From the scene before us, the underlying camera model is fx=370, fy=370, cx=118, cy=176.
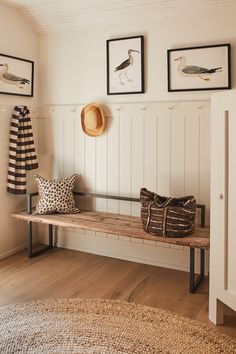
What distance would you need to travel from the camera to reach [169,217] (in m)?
2.72

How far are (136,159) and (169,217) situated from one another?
31.9 inches

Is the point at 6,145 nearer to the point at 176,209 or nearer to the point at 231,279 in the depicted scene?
the point at 176,209

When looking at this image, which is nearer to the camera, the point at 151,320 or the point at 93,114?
the point at 151,320

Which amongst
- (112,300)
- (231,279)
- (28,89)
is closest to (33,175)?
(28,89)

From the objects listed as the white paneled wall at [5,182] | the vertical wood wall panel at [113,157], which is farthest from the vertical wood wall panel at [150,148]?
the white paneled wall at [5,182]

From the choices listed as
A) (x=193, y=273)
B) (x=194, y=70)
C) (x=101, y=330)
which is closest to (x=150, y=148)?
(x=194, y=70)

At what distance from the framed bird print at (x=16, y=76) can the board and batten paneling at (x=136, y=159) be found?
1.25 feet

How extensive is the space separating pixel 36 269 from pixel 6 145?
3.88 feet

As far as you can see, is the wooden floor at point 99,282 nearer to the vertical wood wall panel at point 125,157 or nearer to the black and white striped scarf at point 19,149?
the vertical wood wall panel at point 125,157

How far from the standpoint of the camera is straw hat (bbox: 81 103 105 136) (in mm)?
3389

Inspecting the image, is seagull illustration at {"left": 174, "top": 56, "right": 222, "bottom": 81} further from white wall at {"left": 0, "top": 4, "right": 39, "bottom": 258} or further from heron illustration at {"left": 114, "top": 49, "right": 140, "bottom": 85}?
white wall at {"left": 0, "top": 4, "right": 39, "bottom": 258}

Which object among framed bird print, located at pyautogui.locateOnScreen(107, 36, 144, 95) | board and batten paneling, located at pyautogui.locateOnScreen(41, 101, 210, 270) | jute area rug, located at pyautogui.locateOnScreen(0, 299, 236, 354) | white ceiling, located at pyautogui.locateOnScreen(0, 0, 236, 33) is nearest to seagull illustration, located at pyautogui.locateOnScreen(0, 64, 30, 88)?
board and batten paneling, located at pyautogui.locateOnScreen(41, 101, 210, 270)

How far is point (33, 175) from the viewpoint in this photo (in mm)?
3791

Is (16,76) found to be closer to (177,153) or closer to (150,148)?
(150,148)
